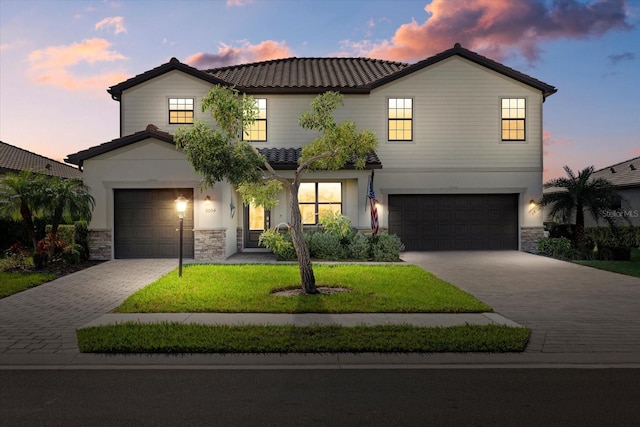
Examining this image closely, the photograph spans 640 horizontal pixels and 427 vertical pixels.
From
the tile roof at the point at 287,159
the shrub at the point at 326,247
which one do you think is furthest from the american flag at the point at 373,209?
the shrub at the point at 326,247

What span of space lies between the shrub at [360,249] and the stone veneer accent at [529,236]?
7379mm

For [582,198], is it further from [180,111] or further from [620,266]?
[180,111]

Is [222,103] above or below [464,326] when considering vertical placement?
above

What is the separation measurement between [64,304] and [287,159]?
1138cm

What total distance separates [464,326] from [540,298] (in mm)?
3877

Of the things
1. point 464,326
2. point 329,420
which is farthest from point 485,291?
point 329,420

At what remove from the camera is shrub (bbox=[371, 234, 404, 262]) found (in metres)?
18.5

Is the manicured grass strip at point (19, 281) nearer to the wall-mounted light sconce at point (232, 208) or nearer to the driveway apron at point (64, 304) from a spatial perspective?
the driveway apron at point (64, 304)

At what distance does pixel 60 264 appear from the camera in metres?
17.2

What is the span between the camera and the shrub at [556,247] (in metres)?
19.6

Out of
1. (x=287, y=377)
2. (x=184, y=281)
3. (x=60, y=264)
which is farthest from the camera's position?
(x=60, y=264)

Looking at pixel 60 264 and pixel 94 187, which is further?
pixel 94 187

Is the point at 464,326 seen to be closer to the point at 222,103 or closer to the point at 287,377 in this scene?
the point at 287,377

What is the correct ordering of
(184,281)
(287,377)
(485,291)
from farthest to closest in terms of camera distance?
(184,281) → (485,291) → (287,377)
